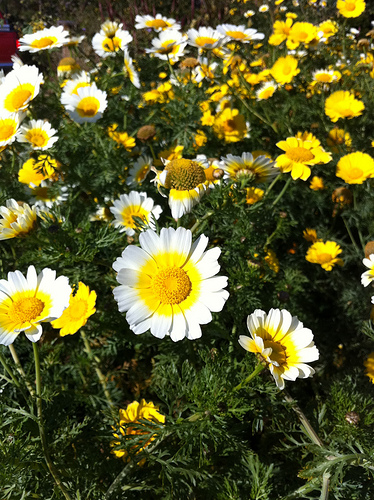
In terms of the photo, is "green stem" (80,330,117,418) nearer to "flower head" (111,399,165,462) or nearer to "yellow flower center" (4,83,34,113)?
"flower head" (111,399,165,462)

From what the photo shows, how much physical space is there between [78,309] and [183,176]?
2.40ft

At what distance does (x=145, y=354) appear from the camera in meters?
2.10

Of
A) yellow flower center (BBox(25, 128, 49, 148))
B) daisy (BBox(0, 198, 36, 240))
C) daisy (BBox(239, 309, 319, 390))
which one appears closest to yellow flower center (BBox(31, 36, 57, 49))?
yellow flower center (BBox(25, 128, 49, 148))

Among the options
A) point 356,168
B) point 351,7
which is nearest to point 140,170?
point 356,168

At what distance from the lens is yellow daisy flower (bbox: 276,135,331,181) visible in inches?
65.6

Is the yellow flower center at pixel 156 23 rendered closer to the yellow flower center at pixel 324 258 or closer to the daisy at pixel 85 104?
the daisy at pixel 85 104

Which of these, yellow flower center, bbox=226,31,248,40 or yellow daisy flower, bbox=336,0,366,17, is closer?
yellow flower center, bbox=226,31,248,40

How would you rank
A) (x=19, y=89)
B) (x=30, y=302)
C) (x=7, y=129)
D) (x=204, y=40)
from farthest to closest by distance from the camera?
(x=204, y=40) < (x=19, y=89) < (x=7, y=129) < (x=30, y=302)

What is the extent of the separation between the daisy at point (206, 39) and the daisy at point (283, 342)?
1958 millimetres

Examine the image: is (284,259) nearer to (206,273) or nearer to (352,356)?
(352,356)

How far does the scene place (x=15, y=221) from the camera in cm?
151

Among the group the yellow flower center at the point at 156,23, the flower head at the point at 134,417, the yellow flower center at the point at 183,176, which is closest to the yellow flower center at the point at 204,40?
the yellow flower center at the point at 156,23

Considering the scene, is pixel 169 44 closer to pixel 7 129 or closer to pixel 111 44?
pixel 111 44

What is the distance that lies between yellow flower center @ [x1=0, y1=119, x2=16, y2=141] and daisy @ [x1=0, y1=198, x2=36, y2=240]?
338 mm
